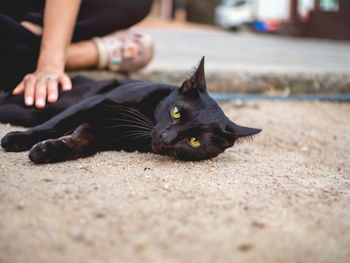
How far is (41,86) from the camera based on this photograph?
1779 mm

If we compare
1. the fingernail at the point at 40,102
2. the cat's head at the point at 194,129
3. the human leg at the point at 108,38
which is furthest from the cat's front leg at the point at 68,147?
the human leg at the point at 108,38

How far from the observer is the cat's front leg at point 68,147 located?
124 centimetres

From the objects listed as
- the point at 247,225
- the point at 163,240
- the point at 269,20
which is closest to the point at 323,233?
the point at 247,225

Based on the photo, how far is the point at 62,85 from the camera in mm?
1845

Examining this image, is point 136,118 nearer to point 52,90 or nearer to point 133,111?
point 133,111

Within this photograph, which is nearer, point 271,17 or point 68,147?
point 68,147

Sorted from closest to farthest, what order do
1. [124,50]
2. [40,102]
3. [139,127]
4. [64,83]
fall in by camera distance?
[139,127]
[40,102]
[64,83]
[124,50]

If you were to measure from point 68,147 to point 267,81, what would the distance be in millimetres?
2042

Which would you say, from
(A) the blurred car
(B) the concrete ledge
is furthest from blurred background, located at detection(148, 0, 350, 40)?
(B) the concrete ledge

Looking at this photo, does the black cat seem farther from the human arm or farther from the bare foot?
the bare foot

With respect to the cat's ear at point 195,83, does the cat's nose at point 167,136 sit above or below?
below

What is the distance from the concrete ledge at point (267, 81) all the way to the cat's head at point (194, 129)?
1.19 metres

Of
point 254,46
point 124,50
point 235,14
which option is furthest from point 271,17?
point 124,50

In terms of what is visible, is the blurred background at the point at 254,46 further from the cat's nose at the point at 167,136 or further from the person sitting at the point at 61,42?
the cat's nose at the point at 167,136
